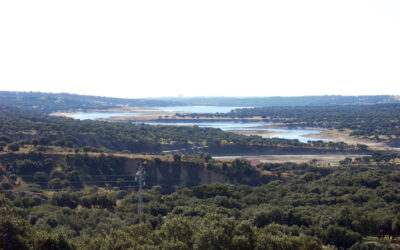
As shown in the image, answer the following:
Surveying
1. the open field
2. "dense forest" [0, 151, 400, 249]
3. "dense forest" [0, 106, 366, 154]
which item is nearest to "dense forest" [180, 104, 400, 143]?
"dense forest" [0, 106, 366, 154]

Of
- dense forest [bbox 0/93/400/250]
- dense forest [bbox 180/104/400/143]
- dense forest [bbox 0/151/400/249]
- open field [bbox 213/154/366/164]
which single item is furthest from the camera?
dense forest [bbox 180/104/400/143]

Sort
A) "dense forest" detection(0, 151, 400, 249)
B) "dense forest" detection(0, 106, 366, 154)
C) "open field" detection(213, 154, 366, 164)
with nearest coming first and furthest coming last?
"dense forest" detection(0, 151, 400, 249), "open field" detection(213, 154, 366, 164), "dense forest" detection(0, 106, 366, 154)

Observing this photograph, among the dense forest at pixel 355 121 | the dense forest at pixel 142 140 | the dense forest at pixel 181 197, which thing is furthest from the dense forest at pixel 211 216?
the dense forest at pixel 355 121

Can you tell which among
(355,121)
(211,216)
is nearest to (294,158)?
(211,216)

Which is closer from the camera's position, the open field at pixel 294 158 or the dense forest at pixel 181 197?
the dense forest at pixel 181 197

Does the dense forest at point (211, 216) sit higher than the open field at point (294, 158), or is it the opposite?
the dense forest at point (211, 216)

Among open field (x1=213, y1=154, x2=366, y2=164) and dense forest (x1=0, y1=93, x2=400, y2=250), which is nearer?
dense forest (x1=0, y1=93, x2=400, y2=250)

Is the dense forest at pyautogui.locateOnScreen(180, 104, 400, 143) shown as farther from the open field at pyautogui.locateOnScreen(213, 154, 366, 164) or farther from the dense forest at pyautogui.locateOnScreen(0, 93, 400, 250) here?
the open field at pyautogui.locateOnScreen(213, 154, 366, 164)

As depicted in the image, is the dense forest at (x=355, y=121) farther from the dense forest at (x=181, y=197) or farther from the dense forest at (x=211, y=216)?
the dense forest at (x=211, y=216)

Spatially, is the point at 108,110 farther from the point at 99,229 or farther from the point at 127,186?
the point at 99,229
